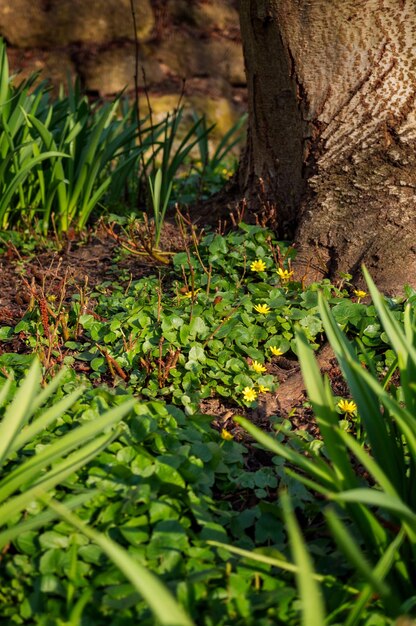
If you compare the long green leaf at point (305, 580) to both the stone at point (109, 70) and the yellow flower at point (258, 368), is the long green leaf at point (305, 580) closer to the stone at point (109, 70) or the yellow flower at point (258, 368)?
the yellow flower at point (258, 368)

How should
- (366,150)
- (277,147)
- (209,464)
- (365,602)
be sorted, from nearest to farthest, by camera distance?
(365,602) < (209,464) < (366,150) < (277,147)

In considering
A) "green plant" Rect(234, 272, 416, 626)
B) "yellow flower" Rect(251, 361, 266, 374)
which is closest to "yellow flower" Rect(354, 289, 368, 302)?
"yellow flower" Rect(251, 361, 266, 374)

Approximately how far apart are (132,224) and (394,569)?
2.24 meters

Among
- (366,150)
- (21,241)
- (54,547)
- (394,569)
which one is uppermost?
(366,150)

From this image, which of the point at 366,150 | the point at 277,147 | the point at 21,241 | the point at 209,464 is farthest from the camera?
the point at 21,241

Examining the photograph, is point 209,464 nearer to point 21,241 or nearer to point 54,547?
point 54,547

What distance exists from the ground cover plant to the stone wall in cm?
422

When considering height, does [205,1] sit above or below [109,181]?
above

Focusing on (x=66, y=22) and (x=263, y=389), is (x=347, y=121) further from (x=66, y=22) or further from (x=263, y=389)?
(x=66, y=22)

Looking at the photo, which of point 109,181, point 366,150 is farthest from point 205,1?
point 366,150

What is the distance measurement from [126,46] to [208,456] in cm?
578

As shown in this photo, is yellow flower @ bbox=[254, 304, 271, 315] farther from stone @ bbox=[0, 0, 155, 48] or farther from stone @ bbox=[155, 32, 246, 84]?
stone @ bbox=[0, 0, 155, 48]

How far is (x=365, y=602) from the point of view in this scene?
1.32m

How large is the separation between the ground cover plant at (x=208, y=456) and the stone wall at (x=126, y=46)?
4216mm
